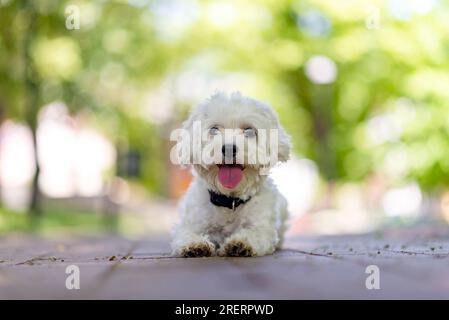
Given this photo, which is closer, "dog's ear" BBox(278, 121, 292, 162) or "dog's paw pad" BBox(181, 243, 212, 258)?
"dog's paw pad" BBox(181, 243, 212, 258)

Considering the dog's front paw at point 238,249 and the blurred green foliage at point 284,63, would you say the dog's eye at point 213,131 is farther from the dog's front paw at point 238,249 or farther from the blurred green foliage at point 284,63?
the blurred green foliage at point 284,63

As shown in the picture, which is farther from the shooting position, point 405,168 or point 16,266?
point 405,168

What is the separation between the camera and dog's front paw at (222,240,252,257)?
495cm

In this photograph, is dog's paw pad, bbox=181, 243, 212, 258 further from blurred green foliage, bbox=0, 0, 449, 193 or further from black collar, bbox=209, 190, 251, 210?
blurred green foliage, bbox=0, 0, 449, 193

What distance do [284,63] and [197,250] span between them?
18458 millimetres

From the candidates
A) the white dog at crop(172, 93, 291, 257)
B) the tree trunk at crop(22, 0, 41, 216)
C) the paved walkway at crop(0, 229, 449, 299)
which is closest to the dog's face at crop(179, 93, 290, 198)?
the white dog at crop(172, 93, 291, 257)

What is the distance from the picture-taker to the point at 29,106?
1855 centimetres

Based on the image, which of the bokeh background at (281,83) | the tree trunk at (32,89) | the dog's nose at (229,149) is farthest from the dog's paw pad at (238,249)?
the tree trunk at (32,89)

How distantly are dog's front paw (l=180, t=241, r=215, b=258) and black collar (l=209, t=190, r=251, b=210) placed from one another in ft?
1.44

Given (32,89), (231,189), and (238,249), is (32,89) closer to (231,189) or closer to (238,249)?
(231,189)
